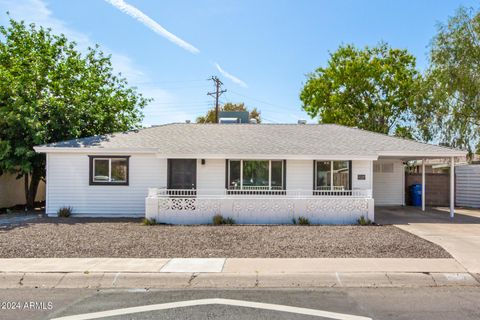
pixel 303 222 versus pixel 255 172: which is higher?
pixel 255 172

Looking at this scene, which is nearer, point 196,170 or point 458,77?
point 196,170

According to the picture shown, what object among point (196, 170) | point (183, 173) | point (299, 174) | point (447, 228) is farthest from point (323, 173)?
point (183, 173)

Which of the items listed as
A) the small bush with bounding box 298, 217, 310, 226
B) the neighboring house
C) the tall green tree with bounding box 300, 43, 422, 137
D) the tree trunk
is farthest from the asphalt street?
the tall green tree with bounding box 300, 43, 422, 137

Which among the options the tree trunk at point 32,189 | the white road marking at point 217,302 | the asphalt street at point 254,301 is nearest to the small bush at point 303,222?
the asphalt street at point 254,301

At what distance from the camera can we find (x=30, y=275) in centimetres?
662

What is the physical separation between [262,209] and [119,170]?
20.5 ft

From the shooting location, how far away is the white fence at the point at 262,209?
13109 mm

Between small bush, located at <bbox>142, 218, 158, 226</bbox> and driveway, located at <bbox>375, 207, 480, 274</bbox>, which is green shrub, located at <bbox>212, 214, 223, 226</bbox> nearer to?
small bush, located at <bbox>142, 218, 158, 226</bbox>

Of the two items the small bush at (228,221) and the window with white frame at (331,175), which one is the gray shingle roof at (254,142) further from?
the small bush at (228,221)

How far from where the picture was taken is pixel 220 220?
12.9 m

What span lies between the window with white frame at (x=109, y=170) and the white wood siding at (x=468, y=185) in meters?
17.3

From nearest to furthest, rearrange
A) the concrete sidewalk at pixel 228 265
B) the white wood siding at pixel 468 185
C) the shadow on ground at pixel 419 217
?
the concrete sidewalk at pixel 228 265 → the shadow on ground at pixel 419 217 → the white wood siding at pixel 468 185

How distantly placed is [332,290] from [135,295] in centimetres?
326

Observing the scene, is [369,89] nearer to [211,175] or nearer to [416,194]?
[416,194]
